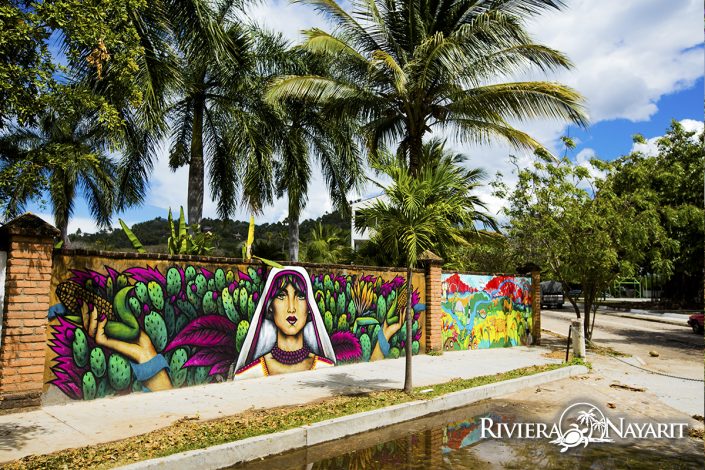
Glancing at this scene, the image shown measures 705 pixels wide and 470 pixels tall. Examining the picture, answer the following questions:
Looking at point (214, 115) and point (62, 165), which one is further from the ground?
point (214, 115)

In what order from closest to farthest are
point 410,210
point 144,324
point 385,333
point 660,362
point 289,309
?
point 144,324 < point 410,210 < point 289,309 < point 385,333 < point 660,362

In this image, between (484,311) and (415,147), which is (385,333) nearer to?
(484,311)

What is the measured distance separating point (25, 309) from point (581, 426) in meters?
7.44

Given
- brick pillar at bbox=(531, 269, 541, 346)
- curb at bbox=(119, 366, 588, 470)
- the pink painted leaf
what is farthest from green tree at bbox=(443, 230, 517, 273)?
the pink painted leaf

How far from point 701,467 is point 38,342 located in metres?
7.85

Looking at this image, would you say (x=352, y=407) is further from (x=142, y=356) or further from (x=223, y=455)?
(x=142, y=356)

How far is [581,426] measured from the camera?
655cm

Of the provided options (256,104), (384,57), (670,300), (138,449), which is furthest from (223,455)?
(670,300)

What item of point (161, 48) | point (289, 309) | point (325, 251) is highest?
point (161, 48)

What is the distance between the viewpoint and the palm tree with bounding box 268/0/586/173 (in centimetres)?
1264

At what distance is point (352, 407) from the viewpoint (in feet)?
22.1

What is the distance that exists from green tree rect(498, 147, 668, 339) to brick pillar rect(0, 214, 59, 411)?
12.6 meters

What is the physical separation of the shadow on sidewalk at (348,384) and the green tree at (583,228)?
26.4 feet

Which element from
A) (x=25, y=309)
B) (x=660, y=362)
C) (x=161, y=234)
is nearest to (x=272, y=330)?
(x=25, y=309)
